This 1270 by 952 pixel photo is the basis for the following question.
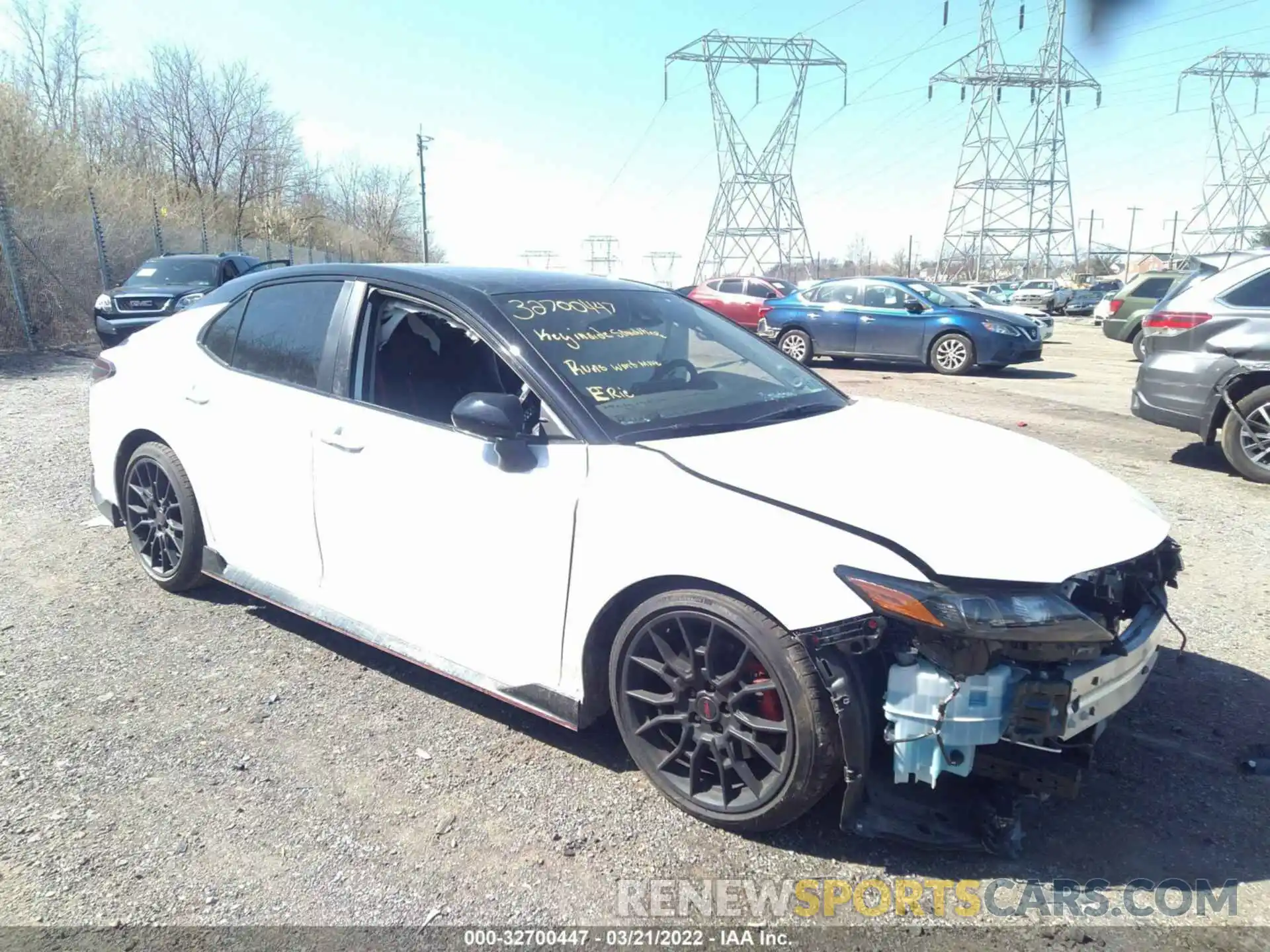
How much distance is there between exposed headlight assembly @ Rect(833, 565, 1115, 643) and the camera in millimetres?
2299

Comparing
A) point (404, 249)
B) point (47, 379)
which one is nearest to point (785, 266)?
point (404, 249)

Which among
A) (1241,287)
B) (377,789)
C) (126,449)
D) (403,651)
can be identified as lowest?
(377,789)

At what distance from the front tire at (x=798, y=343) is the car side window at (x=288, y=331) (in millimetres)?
13127

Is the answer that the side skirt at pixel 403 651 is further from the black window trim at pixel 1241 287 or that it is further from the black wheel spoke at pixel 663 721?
the black window trim at pixel 1241 287

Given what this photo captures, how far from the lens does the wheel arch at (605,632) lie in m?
2.68

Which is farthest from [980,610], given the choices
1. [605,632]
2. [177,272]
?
[177,272]

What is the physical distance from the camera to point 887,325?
15648mm

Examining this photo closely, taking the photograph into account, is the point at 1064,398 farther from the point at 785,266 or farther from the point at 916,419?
the point at 785,266

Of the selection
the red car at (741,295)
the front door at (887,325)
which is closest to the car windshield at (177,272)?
the red car at (741,295)

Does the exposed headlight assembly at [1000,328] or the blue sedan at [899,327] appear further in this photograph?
the blue sedan at [899,327]

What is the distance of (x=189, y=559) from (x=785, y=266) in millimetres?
47619

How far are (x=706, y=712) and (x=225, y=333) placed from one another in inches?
120

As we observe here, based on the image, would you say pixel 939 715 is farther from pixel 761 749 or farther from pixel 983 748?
pixel 761 749

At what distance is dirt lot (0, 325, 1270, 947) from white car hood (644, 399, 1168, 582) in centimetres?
4
